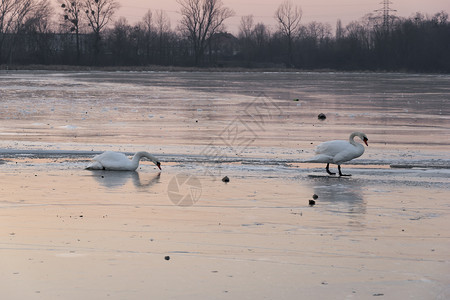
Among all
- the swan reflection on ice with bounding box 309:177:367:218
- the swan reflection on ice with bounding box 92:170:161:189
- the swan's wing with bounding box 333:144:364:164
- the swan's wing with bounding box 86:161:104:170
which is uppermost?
the swan's wing with bounding box 333:144:364:164

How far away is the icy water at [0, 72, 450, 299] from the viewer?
6.12 metres

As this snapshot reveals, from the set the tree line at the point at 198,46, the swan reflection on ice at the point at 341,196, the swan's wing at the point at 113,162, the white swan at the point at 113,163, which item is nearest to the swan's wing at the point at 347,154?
the swan reflection on ice at the point at 341,196

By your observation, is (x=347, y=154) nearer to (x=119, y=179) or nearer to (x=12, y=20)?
(x=119, y=179)

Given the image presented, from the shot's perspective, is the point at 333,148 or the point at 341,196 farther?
the point at 333,148

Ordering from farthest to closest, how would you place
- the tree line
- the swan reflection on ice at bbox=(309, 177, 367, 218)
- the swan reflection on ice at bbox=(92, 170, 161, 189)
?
the tree line, the swan reflection on ice at bbox=(92, 170, 161, 189), the swan reflection on ice at bbox=(309, 177, 367, 218)

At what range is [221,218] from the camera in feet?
28.1

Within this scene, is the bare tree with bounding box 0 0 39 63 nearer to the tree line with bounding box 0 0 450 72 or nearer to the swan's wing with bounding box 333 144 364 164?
the tree line with bounding box 0 0 450 72

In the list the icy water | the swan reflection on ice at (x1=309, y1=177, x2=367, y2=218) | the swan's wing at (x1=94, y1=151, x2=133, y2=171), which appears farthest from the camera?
the swan's wing at (x1=94, y1=151, x2=133, y2=171)

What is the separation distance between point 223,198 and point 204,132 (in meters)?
9.30

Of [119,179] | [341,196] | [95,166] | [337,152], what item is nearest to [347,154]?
[337,152]

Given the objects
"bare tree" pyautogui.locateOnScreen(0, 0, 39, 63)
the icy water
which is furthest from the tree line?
the icy water

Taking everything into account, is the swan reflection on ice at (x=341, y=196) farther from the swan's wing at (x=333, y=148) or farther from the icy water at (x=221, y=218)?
the swan's wing at (x=333, y=148)

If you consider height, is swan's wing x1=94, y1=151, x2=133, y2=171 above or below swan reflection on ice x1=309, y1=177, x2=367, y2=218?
above

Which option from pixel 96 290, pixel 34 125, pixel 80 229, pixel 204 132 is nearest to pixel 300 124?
→ pixel 204 132
